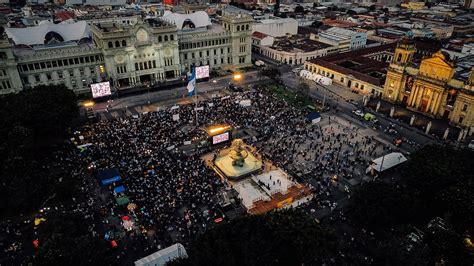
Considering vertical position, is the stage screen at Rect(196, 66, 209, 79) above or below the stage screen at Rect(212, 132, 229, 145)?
above

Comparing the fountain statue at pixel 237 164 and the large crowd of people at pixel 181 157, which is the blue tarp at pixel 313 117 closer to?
the large crowd of people at pixel 181 157

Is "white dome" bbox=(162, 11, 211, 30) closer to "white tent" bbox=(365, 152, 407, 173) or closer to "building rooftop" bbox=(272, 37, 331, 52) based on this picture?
"building rooftop" bbox=(272, 37, 331, 52)

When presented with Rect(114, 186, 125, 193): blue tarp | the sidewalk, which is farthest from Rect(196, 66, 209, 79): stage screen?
Rect(114, 186, 125, 193): blue tarp

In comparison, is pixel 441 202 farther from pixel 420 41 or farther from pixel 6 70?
pixel 420 41

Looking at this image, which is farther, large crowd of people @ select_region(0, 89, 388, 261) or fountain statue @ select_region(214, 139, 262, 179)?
fountain statue @ select_region(214, 139, 262, 179)

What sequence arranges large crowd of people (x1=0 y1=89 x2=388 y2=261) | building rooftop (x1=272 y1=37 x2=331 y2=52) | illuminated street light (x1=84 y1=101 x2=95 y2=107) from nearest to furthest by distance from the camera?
large crowd of people (x1=0 y1=89 x2=388 y2=261) < illuminated street light (x1=84 y1=101 x2=95 y2=107) < building rooftop (x1=272 y1=37 x2=331 y2=52)

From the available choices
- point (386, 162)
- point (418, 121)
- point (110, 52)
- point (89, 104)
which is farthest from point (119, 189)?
point (418, 121)

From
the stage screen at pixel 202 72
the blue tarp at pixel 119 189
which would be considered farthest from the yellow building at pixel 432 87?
the blue tarp at pixel 119 189

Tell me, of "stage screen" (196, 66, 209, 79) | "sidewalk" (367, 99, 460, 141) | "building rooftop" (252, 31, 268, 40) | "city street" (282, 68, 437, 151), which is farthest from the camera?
"building rooftop" (252, 31, 268, 40)
